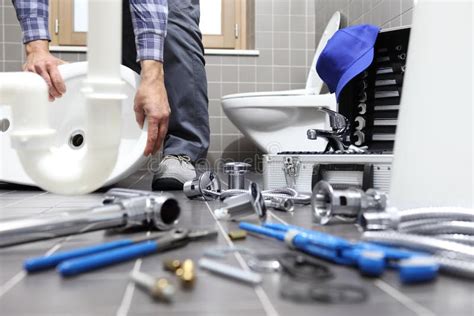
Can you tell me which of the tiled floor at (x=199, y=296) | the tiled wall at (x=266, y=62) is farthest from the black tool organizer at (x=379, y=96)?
the tiled wall at (x=266, y=62)

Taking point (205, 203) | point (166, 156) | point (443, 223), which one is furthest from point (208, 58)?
point (443, 223)

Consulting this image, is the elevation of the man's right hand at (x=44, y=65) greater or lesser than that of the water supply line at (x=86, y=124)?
greater

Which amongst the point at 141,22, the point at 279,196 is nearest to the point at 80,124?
the point at 141,22

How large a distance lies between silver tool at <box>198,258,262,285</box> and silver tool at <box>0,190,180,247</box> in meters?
0.15

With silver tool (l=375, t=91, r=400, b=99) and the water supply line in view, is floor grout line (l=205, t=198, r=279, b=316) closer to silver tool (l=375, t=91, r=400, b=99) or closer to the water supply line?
the water supply line

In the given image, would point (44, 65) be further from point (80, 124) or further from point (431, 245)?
point (431, 245)

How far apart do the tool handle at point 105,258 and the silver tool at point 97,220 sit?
0.09 metres

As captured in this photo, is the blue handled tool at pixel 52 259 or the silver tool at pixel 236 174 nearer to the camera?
the blue handled tool at pixel 52 259

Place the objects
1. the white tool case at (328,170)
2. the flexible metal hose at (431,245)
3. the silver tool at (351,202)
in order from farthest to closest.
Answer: the white tool case at (328,170) < the silver tool at (351,202) < the flexible metal hose at (431,245)

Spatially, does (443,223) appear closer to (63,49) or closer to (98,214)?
(98,214)

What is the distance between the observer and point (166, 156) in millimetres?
1239

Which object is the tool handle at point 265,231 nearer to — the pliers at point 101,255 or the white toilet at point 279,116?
the pliers at point 101,255

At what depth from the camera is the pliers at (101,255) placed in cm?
41

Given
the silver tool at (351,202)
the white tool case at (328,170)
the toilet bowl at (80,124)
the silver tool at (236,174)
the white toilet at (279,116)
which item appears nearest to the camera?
the silver tool at (351,202)
